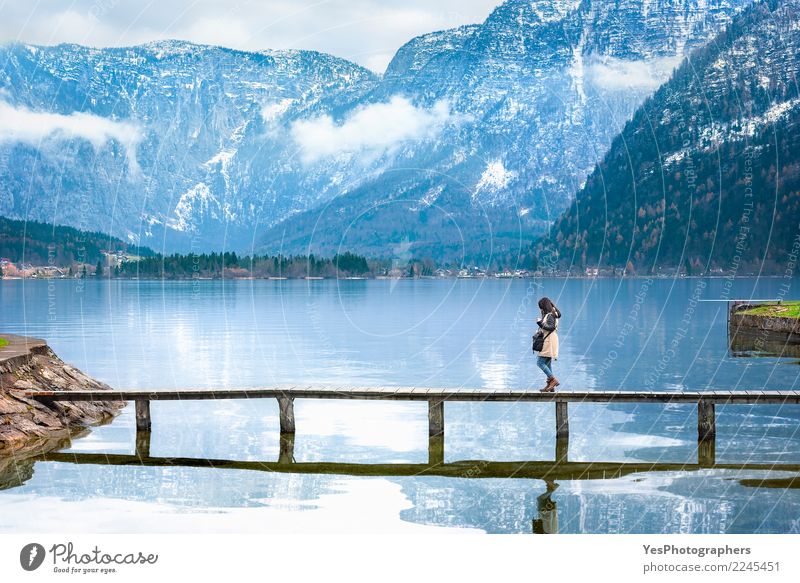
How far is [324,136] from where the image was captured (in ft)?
622

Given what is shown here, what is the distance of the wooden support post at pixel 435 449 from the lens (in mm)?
34562

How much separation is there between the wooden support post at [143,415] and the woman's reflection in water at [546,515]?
1631 centimetres

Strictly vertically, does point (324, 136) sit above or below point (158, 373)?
above

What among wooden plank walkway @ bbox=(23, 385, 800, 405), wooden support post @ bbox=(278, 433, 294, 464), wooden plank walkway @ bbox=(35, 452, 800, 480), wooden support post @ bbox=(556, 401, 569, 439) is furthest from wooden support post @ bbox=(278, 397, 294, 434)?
wooden support post @ bbox=(556, 401, 569, 439)

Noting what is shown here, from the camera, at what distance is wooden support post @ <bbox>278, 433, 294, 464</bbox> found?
34.9 metres

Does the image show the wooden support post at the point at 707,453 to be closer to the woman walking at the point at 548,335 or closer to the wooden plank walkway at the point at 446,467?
the wooden plank walkway at the point at 446,467

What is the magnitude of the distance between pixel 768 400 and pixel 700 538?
44.8 ft

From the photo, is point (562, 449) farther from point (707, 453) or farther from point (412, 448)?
point (412, 448)

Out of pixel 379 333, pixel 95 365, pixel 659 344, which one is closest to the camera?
pixel 95 365

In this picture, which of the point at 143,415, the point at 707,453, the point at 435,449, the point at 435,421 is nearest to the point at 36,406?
the point at 143,415

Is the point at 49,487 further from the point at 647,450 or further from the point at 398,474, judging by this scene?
the point at 647,450

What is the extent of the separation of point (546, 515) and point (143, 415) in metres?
18.2

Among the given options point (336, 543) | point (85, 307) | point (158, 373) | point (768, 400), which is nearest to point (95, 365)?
point (158, 373)

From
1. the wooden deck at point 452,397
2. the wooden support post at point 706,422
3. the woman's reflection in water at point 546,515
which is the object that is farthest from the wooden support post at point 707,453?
the woman's reflection in water at point 546,515
